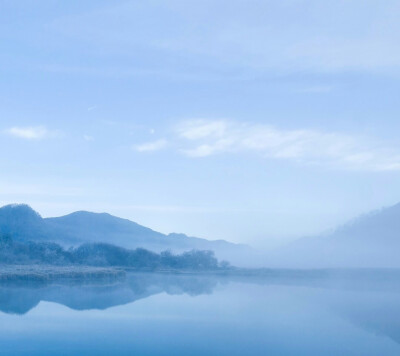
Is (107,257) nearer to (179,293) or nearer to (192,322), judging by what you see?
(179,293)

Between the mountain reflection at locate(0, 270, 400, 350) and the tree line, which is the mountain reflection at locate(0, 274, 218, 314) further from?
the tree line

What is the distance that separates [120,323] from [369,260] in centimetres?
4780

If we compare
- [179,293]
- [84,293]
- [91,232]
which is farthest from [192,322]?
[91,232]

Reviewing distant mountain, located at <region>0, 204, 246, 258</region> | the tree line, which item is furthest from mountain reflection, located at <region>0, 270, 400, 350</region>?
distant mountain, located at <region>0, 204, 246, 258</region>

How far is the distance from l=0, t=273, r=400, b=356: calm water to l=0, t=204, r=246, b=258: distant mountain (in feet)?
181

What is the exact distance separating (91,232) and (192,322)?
81.6 m

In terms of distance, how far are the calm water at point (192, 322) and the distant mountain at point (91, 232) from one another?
5510 centimetres

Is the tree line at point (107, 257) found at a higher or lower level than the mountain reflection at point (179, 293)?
higher

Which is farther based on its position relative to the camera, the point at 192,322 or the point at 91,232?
the point at 91,232

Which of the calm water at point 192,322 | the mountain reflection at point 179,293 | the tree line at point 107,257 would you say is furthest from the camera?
the tree line at point 107,257

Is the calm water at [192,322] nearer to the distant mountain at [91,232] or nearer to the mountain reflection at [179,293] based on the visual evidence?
the mountain reflection at [179,293]

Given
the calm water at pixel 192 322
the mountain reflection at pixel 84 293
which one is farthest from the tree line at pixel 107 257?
the calm water at pixel 192 322

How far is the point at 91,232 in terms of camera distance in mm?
94750

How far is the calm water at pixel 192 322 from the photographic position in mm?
12016
